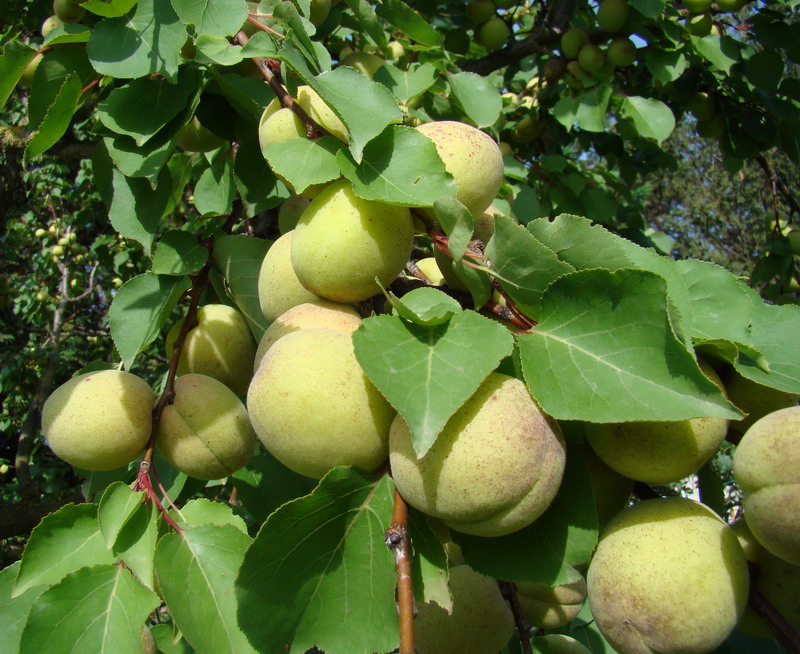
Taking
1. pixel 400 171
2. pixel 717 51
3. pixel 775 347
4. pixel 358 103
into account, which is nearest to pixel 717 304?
pixel 775 347

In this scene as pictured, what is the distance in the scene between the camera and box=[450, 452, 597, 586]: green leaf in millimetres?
864

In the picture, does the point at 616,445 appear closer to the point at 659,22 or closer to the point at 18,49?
the point at 18,49

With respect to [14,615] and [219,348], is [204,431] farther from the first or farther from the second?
[14,615]

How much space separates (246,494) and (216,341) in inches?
15.7

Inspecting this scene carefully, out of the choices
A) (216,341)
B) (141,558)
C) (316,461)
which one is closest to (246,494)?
(216,341)

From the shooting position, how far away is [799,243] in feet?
11.6

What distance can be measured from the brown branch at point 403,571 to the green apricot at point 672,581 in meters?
0.30

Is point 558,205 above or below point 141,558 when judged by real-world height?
below

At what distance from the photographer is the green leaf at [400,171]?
0.92m

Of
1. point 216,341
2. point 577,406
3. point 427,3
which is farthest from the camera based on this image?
point 427,3

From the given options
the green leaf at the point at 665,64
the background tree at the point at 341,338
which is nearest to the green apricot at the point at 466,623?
the background tree at the point at 341,338

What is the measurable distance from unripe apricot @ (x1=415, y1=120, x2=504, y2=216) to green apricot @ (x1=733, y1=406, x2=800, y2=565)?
0.53 metres

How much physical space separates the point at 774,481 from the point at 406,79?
139cm

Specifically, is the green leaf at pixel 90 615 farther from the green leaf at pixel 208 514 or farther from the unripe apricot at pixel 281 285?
the unripe apricot at pixel 281 285
